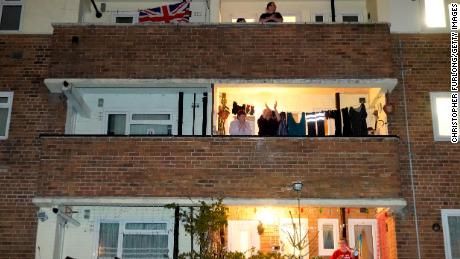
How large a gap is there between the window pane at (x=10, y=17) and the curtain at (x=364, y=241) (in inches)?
402

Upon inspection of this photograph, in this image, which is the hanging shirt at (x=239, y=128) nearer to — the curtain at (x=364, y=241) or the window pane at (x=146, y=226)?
the window pane at (x=146, y=226)

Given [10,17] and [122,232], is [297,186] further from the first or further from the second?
[10,17]

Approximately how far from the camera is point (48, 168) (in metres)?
14.4

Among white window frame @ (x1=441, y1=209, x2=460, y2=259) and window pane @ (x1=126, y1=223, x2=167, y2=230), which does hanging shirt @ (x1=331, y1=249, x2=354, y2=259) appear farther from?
window pane @ (x1=126, y1=223, x2=167, y2=230)

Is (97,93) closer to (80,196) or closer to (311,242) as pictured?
(80,196)

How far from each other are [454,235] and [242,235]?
5.13 metres

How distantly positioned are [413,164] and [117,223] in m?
7.24

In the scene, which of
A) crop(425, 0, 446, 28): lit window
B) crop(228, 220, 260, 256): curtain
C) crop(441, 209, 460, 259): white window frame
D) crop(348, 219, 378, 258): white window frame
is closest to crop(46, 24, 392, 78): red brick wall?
crop(425, 0, 446, 28): lit window

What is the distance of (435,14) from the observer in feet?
51.8

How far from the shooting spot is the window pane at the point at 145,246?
15.2m

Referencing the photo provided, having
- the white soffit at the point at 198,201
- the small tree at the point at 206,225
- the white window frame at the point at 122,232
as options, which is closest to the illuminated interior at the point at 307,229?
the white window frame at the point at 122,232

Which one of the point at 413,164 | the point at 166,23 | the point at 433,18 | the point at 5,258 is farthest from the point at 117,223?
the point at 433,18

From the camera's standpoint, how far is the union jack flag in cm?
1636

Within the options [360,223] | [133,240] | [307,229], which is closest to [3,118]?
[133,240]
